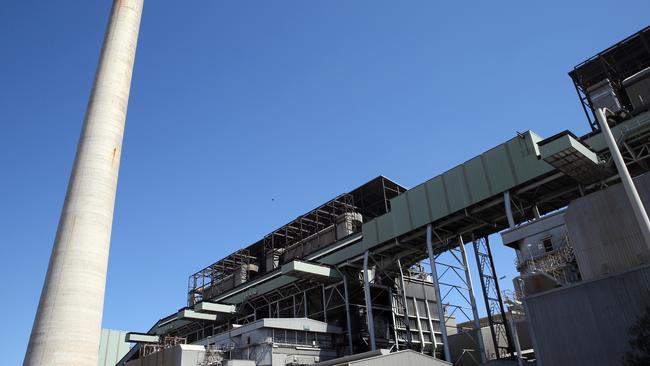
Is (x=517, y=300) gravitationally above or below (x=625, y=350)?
above

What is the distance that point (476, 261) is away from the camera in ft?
131

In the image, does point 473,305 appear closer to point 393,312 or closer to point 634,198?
point 393,312

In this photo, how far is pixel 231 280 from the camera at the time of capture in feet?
226

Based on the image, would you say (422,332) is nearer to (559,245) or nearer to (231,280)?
(559,245)

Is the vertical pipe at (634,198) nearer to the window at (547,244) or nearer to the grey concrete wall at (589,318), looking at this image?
the grey concrete wall at (589,318)

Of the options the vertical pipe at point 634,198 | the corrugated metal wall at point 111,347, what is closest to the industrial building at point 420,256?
the vertical pipe at point 634,198

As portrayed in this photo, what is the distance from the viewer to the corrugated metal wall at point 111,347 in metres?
79.1

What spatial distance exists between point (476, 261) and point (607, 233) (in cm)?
1570

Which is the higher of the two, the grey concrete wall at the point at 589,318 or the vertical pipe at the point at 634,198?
the vertical pipe at the point at 634,198

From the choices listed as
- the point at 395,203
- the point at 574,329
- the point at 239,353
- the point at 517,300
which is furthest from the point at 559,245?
the point at 239,353

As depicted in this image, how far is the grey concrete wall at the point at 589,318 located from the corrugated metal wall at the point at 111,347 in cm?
7522

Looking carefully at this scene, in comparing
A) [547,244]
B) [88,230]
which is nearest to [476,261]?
[547,244]

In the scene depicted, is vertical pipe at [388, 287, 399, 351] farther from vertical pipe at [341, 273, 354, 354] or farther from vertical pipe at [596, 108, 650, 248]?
vertical pipe at [596, 108, 650, 248]

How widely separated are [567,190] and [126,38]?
106 ft
